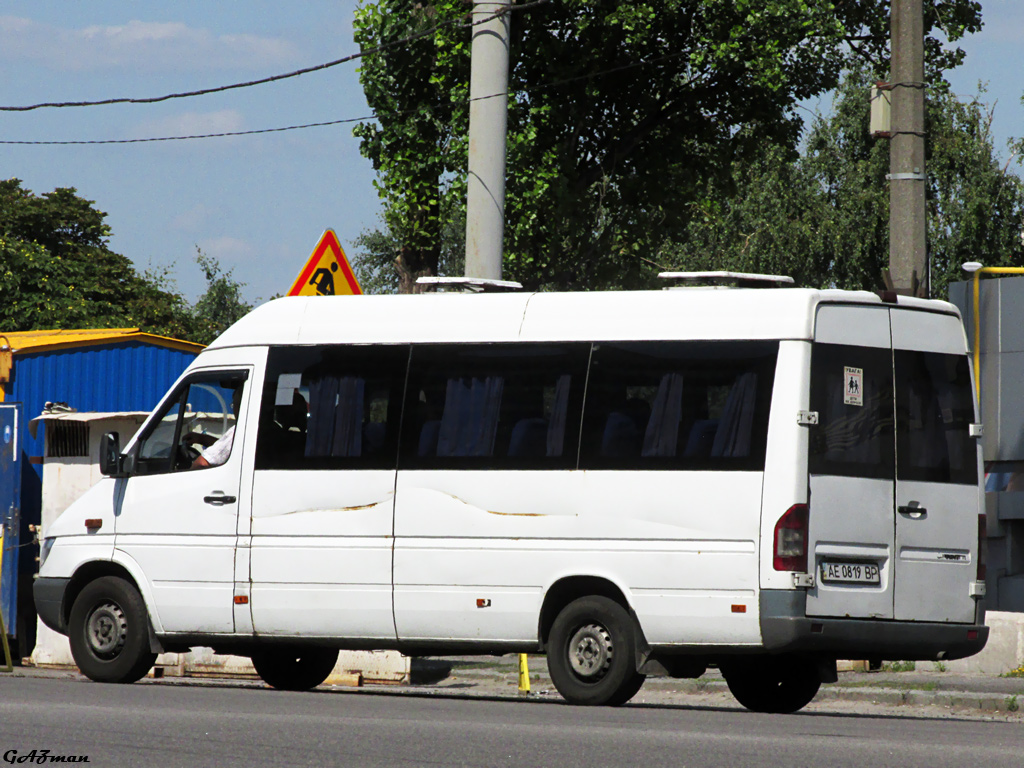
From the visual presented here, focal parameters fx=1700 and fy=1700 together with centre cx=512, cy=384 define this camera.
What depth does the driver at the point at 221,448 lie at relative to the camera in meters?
11.9

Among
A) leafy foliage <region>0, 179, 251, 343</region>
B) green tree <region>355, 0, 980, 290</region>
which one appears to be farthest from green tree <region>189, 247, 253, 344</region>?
green tree <region>355, 0, 980, 290</region>

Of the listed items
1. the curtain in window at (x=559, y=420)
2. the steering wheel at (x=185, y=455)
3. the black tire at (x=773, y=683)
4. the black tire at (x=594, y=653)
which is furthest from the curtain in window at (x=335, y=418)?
the black tire at (x=773, y=683)

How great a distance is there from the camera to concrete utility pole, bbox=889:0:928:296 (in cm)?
1346

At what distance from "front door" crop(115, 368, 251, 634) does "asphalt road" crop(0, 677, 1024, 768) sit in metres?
1.36

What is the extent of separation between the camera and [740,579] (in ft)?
33.1

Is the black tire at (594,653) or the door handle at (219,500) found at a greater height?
the door handle at (219,500)

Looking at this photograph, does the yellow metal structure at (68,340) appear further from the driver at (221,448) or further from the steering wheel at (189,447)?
the driver at (221,448)

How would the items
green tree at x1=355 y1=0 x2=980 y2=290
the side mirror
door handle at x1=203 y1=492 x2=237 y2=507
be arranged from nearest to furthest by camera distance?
door handle at x1=203 y1=492 x2=237 y2=507, the side mirror, green tree at x1=355 y1=0 x2=980 y2=290

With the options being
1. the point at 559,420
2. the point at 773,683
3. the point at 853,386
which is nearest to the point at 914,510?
the point at 853,386

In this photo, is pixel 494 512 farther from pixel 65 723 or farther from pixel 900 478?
pixel 65 723

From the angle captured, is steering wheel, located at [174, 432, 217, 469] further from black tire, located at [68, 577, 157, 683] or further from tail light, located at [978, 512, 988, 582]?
tail light, located at [978, 512, 988, 582]

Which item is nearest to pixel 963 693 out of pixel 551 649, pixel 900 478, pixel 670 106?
pixel 900 478

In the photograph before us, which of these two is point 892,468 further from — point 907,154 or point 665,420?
point 907,154

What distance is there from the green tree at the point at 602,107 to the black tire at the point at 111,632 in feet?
37.0
